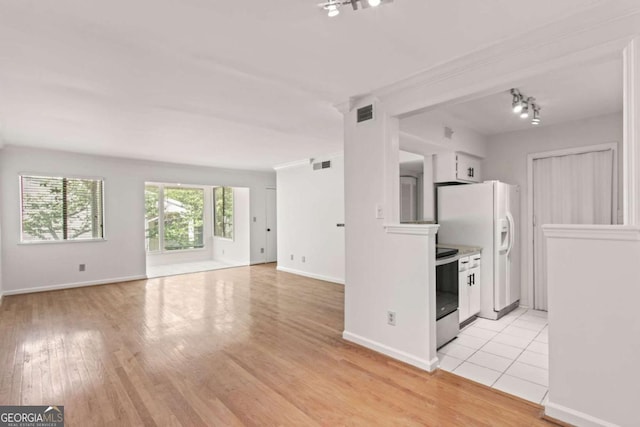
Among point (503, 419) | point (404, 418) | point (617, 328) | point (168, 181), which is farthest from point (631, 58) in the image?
point (168, 181)

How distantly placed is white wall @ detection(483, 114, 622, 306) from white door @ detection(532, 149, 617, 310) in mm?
104

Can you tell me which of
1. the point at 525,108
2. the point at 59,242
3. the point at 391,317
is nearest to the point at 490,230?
the point at 525,108

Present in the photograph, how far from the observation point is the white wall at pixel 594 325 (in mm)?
1742

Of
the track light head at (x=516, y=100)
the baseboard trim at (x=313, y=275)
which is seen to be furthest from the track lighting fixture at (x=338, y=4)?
the baseboard trim at (x=313, y=275)

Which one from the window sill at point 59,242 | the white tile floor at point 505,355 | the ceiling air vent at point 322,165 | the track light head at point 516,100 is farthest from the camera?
A: the ceiling air vent at point 322,165

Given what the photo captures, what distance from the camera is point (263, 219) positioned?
841 centimetres

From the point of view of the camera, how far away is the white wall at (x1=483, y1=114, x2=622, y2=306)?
3.72 m

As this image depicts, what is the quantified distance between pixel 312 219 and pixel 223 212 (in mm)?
3584

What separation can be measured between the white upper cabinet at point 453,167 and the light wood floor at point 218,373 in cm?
230

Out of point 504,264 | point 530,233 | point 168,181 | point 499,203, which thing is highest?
point 168,181

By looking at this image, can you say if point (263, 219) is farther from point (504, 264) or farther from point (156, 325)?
point (504, 264)

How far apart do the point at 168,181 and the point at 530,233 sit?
6718mm

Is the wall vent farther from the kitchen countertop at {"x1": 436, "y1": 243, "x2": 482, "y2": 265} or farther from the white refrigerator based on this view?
the kitchen countertop at {"x1": 436, "y1": 243, "x2": 482, "y2": 265}

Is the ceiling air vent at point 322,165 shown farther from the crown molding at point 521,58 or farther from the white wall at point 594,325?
the white wall at point 594,325
